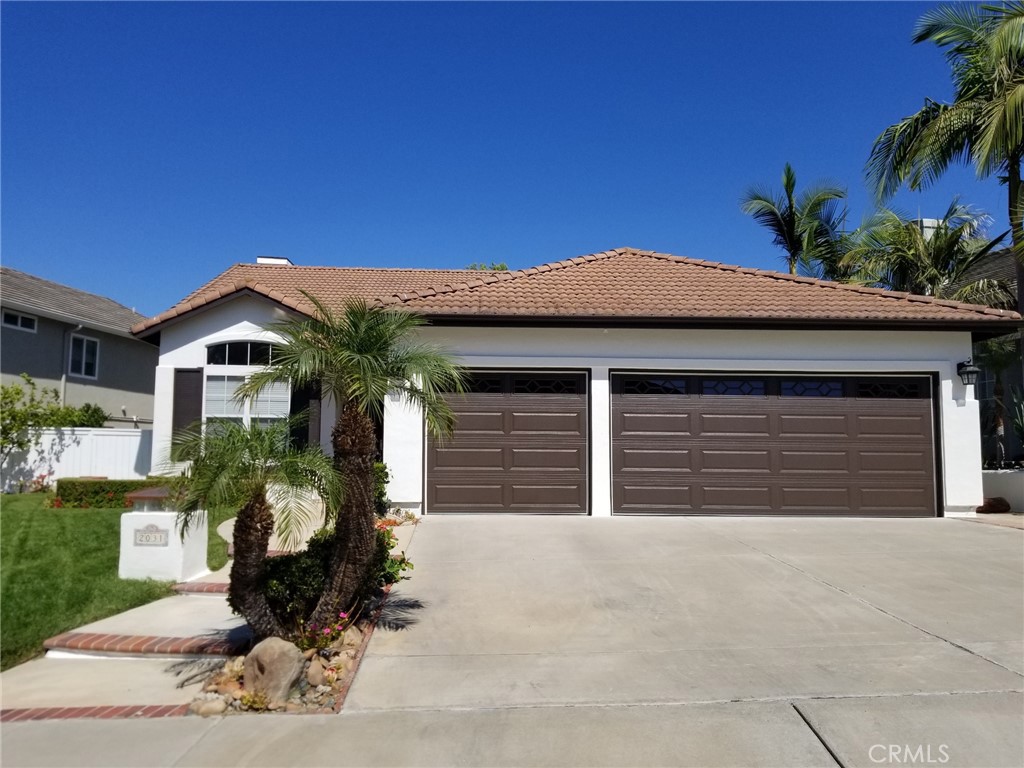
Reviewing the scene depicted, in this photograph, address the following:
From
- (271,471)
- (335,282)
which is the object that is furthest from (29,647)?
(335,282)

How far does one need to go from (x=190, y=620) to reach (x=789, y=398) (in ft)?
32.5

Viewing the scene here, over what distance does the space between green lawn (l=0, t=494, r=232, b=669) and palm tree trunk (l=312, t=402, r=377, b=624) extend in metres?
0.91

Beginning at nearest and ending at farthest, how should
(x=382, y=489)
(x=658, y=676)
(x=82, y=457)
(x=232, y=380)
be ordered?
(x=658, y=676) → (x=382, y=489) → (x=232, y=380) → (x=82, y=457)

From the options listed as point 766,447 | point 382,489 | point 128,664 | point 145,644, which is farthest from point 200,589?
point 766,447

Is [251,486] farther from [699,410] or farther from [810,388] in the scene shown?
[810,388]

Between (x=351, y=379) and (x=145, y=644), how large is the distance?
304 cm

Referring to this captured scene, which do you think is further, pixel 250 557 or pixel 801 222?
pixel 801 222

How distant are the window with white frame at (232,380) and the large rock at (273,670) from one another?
944 cm

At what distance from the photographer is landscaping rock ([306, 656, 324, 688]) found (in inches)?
183

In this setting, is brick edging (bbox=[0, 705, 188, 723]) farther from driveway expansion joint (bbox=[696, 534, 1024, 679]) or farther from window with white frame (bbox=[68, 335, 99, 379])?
window with white frame (bbox=[68, 335, 99, 379])

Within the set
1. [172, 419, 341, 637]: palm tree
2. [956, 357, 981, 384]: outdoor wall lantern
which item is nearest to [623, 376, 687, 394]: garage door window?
[956, 357, 981, 384]: outdoor wall lantern

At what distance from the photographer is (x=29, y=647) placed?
18.8 ft

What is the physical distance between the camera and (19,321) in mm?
18094

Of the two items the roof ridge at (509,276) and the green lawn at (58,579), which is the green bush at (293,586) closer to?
the green lawn at (58,579)
